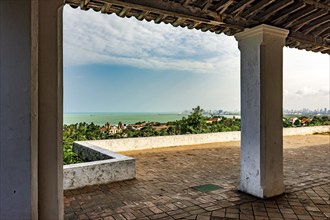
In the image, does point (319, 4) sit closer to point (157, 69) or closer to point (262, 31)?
point (262, 31)

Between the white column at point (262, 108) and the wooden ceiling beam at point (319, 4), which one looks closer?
the wooden ceiling beam at point (319, 4)

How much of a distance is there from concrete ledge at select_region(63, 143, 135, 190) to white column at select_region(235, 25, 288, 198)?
90.1 inches

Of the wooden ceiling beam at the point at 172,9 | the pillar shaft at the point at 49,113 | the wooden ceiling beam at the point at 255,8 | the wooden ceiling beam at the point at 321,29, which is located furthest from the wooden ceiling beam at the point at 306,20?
the pillar shaft at the point at 49,113

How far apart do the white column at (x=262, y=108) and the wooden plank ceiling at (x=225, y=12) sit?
0.19 metres

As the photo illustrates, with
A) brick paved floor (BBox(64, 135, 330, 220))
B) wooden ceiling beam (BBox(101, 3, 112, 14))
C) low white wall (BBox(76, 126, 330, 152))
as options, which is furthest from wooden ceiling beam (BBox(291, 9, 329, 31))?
low white wall (BBox(76, 126, 330, 152))

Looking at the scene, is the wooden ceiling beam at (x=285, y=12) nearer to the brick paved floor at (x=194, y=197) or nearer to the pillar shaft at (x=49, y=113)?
the brick paved floor at (x=194, y=197)

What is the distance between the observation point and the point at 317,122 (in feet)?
52.1

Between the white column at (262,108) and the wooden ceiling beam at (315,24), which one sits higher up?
the wooden ceiling beam at (315,24)

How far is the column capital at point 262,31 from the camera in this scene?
362 cm

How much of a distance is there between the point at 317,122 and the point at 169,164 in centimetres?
1395

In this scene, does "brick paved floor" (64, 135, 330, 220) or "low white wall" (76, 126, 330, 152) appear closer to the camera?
"brick paved floor" (64, 135, 330, 220)

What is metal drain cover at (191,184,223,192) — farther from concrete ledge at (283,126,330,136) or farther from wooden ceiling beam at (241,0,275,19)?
concrete ledge at (283,126,330,136)

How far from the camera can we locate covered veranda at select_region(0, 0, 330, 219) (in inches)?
63.4

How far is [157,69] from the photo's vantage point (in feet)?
83.4
